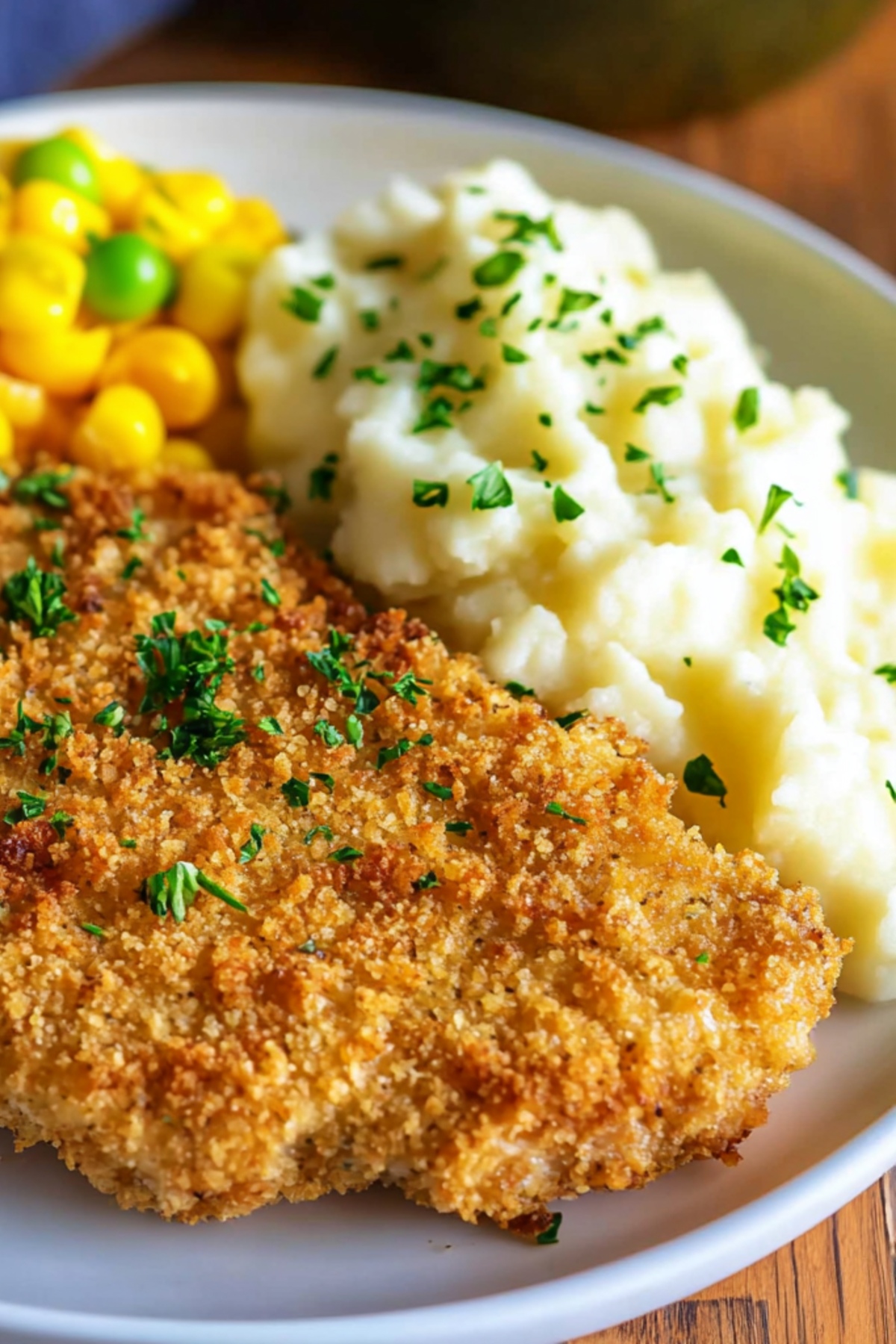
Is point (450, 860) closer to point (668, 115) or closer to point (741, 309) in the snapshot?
point (741, 309)

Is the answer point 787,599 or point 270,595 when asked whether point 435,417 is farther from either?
point 787,599

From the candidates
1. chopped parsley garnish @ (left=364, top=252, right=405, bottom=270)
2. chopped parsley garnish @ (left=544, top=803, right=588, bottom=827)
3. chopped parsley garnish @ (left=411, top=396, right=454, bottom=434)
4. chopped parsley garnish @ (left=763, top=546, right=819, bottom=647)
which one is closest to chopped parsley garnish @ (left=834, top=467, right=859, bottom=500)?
chopped parsley garnish @ (left=763, top=546, right=819, bottom=647)

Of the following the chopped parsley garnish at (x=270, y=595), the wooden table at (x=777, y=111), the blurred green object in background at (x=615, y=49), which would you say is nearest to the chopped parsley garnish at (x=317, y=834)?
the chopped parsley garnish at (x=270, y=595)

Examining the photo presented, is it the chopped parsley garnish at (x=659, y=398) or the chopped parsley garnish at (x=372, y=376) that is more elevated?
the chopped parsley garnish at (x=659, y=398)

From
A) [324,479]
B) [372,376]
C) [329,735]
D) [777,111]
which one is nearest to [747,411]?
[372,376]

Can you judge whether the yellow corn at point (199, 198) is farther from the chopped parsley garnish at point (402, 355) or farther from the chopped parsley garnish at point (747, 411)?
the chopped parsley garnish at point (747, 411)
